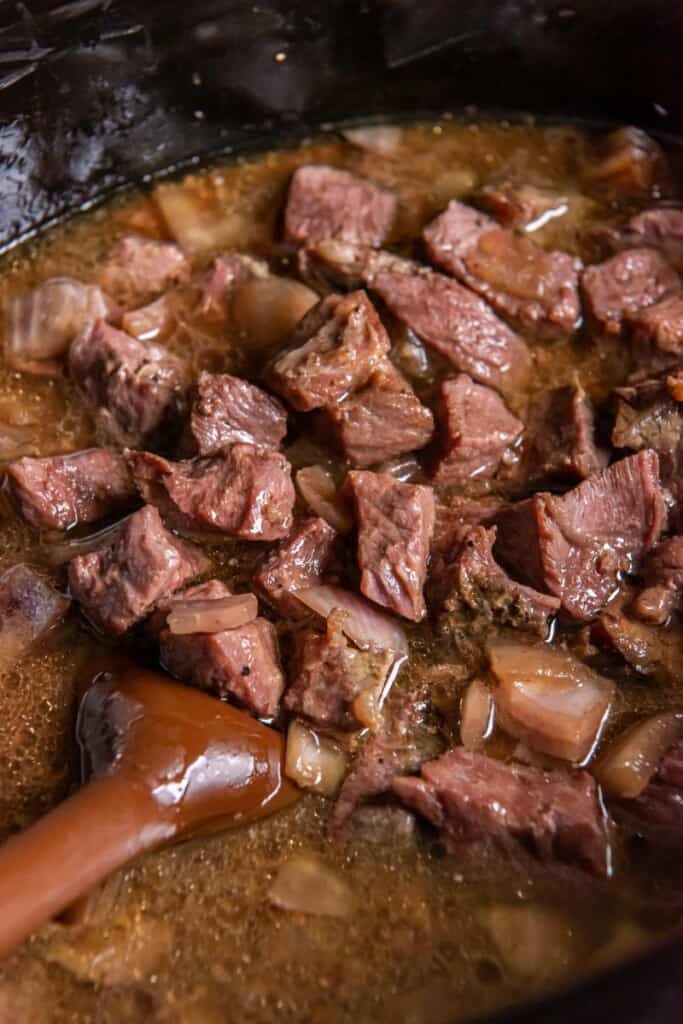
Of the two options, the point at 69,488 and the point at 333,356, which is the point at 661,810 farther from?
the point at 69,488

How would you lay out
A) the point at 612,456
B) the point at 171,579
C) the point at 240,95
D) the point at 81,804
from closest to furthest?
the point at 81,804
the point at 171,579
the point at 612,456
the point at 240,95

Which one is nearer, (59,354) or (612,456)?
(612,456)

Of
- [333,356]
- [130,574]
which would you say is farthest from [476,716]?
[333,356]

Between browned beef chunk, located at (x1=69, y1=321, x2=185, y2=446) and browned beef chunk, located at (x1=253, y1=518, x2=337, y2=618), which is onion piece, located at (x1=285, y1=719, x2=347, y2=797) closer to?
browned beef chunk, located at (x1=253, y1=518, x2=337, y2=618)

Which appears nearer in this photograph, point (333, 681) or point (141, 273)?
point (333, 681)

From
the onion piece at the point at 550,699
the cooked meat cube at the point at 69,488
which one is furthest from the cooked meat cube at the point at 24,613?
the onion piece at the point at 550,699

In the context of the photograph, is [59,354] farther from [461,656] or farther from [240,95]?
[461,656]

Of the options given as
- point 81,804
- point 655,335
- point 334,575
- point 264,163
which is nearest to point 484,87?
point 264,163

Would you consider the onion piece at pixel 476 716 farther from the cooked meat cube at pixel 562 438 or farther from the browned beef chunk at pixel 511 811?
the cooked meat cube at pixel 562 438
